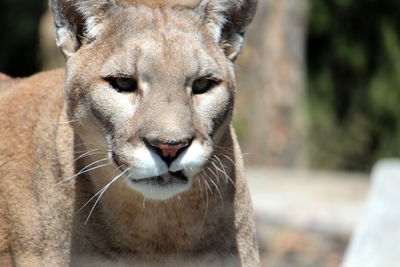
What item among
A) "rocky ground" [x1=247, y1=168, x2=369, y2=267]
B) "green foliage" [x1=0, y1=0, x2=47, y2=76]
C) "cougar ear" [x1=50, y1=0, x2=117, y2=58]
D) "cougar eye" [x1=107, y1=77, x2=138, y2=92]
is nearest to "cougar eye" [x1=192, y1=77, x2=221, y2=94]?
"cougar eye" [x1=107, y1=77, x2=138, y2=92]

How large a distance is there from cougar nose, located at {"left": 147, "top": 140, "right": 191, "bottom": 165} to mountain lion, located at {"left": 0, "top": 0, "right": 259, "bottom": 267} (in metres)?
0.09

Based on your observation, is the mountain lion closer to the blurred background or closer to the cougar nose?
the cougar nose

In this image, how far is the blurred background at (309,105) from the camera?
32.6 ft

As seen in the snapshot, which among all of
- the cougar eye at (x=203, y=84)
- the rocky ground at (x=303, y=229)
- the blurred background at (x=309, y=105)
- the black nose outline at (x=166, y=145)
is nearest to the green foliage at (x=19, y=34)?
the blurred background at (x=309, y=105)

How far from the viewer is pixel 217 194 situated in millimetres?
5309

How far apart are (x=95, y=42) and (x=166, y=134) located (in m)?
0.84

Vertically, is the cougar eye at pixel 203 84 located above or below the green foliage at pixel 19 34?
above

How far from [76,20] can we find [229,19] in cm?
82

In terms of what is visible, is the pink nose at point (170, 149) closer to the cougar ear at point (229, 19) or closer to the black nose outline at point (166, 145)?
the black nose outline at point (166, 145)

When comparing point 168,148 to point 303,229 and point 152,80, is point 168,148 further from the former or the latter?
point 303,229

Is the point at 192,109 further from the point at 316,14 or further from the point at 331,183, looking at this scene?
the point at 316,14

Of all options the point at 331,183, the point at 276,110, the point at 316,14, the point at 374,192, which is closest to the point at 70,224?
the point at 374,192

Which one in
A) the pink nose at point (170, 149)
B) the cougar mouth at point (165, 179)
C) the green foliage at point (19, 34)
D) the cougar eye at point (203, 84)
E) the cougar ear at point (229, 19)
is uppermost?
the cougar ear at point (229, 19)

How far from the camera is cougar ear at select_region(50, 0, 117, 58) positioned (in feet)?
17.2
